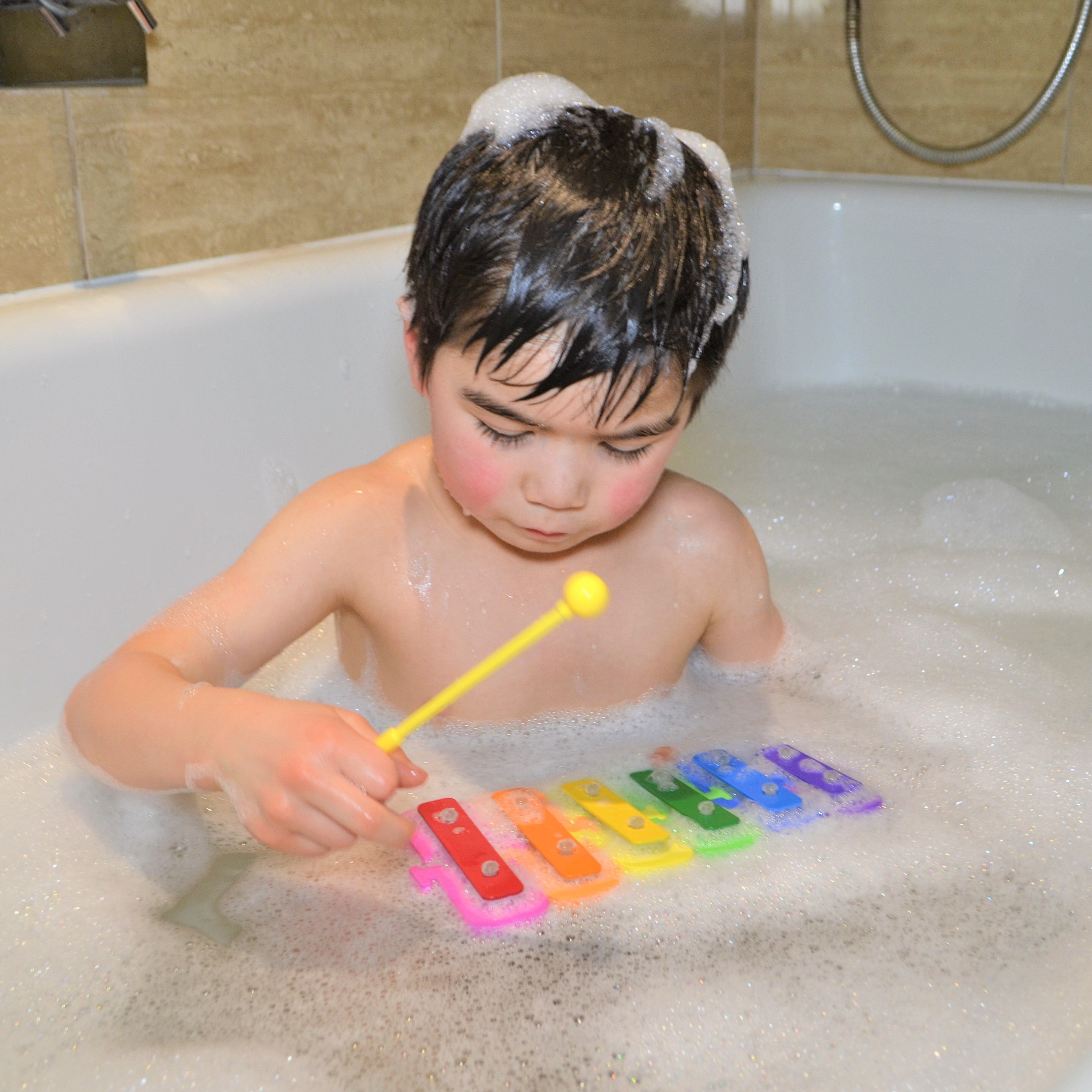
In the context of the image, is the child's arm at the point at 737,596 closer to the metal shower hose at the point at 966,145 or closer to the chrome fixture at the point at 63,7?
the chrome fixture at the point at 63,7

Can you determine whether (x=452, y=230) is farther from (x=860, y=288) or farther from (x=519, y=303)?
(x=860, y=288)

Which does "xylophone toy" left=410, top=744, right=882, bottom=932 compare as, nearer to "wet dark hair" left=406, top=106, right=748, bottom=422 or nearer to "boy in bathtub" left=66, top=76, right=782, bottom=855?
"boy in bathtub" left=66, top=76, right=782, bottom=855

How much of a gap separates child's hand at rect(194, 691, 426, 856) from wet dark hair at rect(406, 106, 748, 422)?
24 cm

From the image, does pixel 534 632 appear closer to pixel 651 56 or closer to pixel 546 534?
pixel 546 534

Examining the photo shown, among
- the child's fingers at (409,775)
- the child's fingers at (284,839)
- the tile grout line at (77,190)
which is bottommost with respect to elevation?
the child's fingers at (284,839)

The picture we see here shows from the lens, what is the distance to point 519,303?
0.77 metres

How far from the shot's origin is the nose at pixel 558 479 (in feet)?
2.57

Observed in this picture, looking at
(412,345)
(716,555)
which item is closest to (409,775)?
(412,345)

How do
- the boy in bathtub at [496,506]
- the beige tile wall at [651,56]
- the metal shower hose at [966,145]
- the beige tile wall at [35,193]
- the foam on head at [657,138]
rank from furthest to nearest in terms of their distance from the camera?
the metal shower hose at [966,145] → the beige tile wall at [651,56] → the beige tile wall at [35,193] → the foam on head at [657,138] → the boy in bathtub at [496,506]

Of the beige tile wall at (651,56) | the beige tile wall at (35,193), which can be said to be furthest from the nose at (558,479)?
the beige tile wall at (651,56)

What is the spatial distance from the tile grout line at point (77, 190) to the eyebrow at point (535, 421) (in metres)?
0.54

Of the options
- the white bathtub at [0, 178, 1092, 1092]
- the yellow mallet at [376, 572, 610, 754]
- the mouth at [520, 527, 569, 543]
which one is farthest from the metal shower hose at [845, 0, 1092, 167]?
the yellow mallet at [376, 572, 610, 754]

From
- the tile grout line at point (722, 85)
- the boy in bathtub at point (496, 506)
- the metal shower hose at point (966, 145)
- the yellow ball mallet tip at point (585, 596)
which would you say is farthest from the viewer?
the tile grout line at point (722, 85)

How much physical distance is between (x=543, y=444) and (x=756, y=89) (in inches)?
60.3
